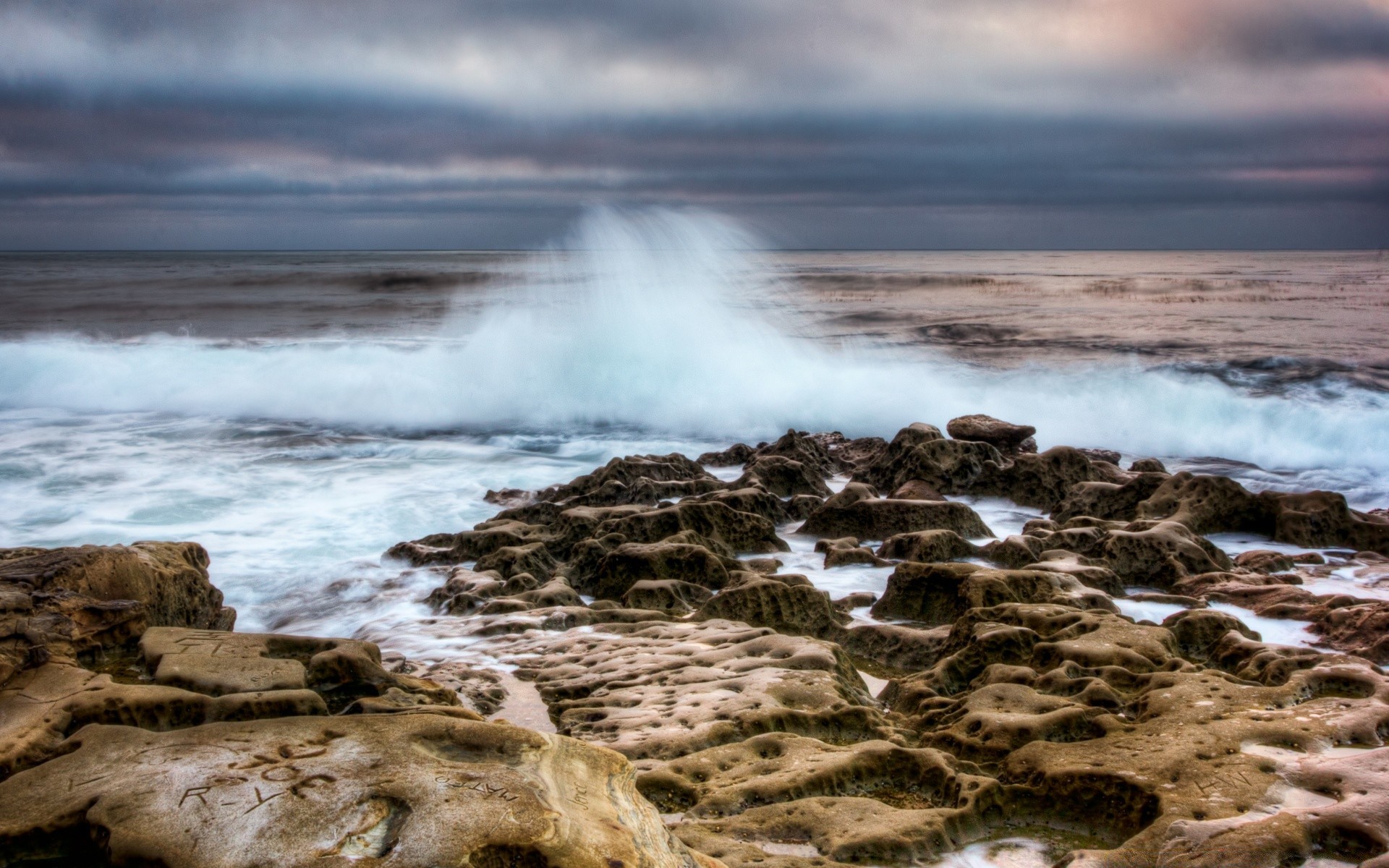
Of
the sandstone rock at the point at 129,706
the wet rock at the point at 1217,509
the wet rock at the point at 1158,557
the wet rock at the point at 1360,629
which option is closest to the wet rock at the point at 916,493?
the wet rock at the point at 1217,509

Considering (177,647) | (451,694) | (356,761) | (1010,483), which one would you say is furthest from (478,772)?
(1010,483)

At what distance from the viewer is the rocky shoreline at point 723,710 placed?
2.67 m

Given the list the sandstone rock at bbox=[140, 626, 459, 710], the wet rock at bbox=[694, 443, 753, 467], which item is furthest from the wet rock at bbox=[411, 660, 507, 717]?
the wet rock at bbox=[694, 443, 753, 467]

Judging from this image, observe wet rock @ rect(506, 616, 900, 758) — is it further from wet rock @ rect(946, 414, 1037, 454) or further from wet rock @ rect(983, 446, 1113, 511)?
wet rock @ rect(946, 414, 1037, 454)

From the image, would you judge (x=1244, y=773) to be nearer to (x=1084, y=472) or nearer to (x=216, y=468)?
(x=1084, y=472)

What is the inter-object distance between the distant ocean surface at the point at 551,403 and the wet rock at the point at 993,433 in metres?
2.99

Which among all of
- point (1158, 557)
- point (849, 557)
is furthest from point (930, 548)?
point (1158, 557)

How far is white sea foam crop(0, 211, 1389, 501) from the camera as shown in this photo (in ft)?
46.4

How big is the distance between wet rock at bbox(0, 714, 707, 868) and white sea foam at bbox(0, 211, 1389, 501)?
1137 centimetres

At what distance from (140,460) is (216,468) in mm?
1321

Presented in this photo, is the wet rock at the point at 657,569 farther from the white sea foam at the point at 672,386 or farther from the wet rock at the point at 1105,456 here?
the white sea foam at the point at 672,386

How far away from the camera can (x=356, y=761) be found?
2.84 metres

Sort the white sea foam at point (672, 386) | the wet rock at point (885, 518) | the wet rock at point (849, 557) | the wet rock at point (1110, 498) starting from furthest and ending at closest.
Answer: the white sea foam at point (672, 386), the wet rock at point (1110, 498), the wet rock at point (885, 518), the wet rock at point (849, 557)

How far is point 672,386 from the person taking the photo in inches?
647
